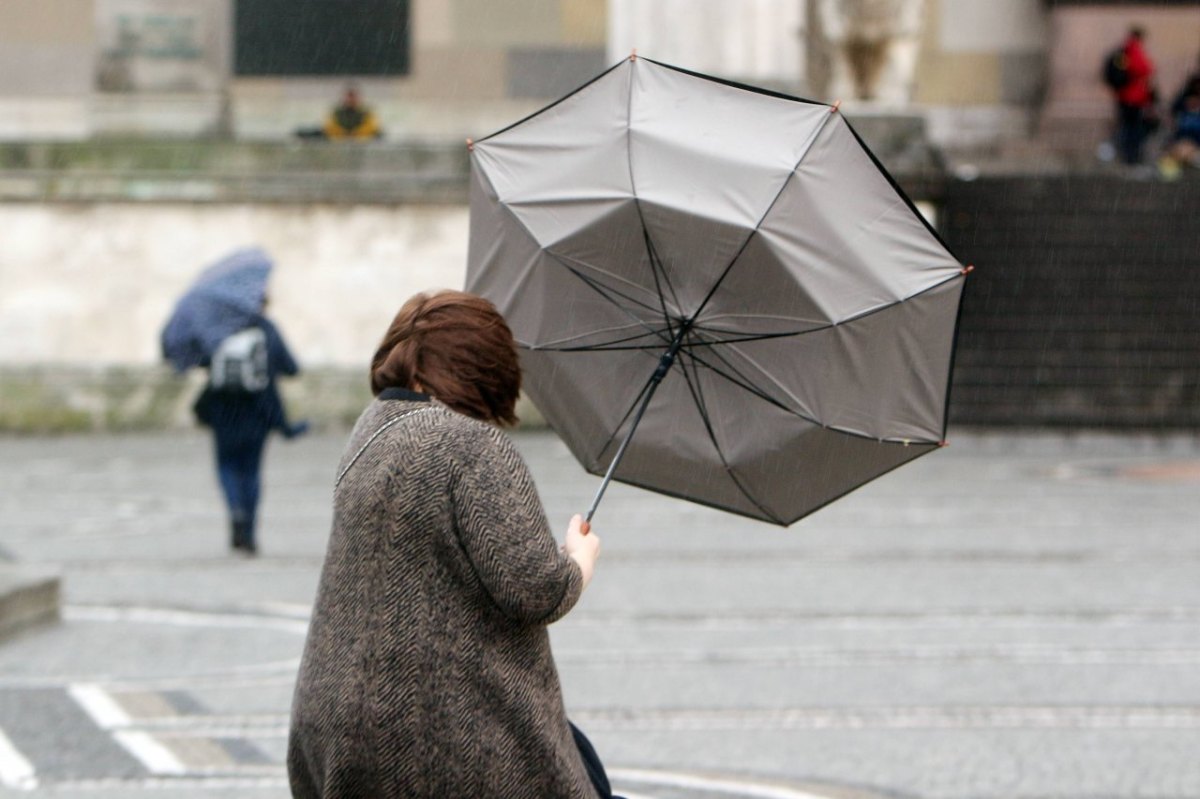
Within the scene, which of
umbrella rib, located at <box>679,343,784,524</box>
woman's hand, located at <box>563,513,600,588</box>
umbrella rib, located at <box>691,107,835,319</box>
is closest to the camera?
woman's hand, located at <box>563,513,600,588</box>

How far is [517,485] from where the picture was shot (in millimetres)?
3402

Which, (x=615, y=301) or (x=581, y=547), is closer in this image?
(x=581, y=547)

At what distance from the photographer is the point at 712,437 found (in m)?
4.45

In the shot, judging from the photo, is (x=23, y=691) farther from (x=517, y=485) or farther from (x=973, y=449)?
(x=973, y=449)

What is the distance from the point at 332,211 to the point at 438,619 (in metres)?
19.1

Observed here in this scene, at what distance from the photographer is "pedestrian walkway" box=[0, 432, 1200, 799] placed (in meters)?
6.85

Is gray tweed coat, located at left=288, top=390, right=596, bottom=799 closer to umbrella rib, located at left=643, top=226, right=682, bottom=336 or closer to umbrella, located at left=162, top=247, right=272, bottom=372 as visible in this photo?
umbrella rib, located at left=643, top=226, right=682, bottom=336

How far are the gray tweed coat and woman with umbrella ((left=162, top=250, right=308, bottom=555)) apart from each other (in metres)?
8.50

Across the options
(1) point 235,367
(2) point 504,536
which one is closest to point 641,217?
(2) point 504,536

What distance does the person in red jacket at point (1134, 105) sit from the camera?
3080 cm

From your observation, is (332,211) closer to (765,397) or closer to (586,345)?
(586,345)

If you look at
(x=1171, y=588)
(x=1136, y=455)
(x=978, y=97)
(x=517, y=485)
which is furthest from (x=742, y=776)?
(x=978, y=97)

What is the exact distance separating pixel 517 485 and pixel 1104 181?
22.9 metres

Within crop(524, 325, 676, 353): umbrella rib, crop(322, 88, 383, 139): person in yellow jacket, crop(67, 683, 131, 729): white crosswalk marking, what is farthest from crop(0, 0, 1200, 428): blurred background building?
crop(524, 325, 676, 353): umbrella rib
